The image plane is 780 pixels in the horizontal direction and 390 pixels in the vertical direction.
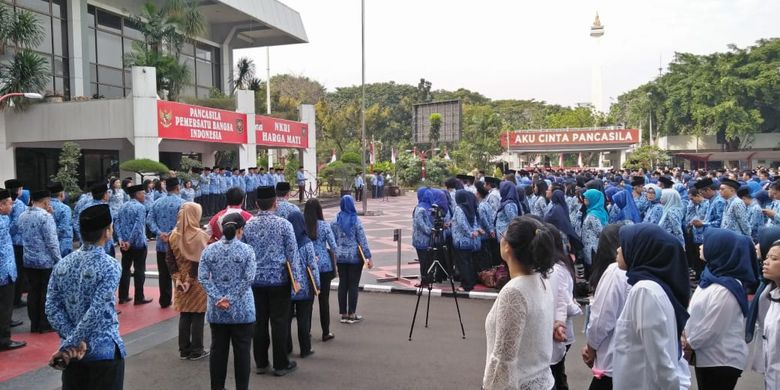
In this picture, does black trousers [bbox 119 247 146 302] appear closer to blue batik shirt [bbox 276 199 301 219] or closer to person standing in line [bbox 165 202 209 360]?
person standing in line [bbox 165 202 209 360]

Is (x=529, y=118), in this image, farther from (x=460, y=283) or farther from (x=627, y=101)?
(x=460, y=283)

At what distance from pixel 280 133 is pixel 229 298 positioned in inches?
837

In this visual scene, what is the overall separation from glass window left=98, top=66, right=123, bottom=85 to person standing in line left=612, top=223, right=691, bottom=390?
22447 millimetres

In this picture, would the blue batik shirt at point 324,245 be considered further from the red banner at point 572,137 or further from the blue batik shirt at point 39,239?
the red banner at point 572,137

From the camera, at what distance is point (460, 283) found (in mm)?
9109

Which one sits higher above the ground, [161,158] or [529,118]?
[529,118]

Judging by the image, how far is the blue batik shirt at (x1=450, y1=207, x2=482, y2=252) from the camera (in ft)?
28.0

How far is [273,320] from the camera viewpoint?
203 inches

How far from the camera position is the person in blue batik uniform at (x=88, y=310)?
3.27 metres

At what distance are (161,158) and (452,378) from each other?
21350mm

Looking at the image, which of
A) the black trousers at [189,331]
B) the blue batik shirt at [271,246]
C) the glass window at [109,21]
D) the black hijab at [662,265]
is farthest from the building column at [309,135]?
the black hijab at [662,265]

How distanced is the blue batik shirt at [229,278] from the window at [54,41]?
1730cm

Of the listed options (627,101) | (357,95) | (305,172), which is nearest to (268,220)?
(305,172)

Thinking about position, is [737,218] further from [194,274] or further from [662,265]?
[194,274]
